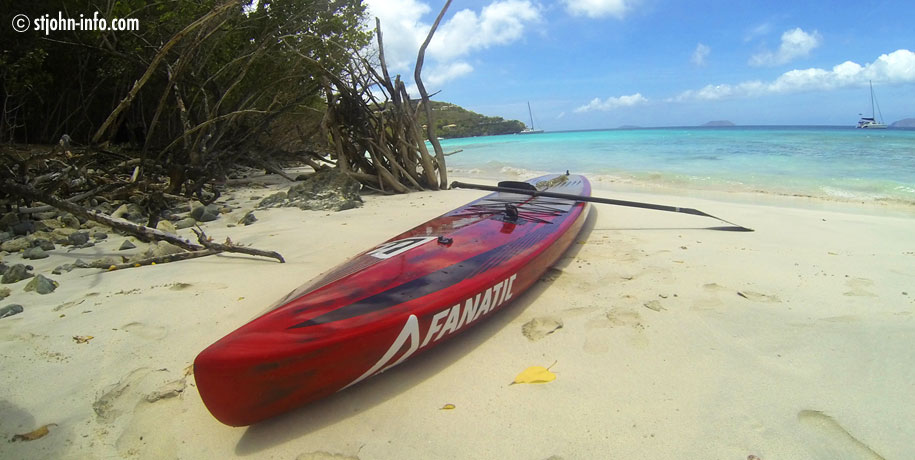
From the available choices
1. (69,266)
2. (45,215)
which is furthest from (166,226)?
(69,266)

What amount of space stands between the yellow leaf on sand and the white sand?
0.04m

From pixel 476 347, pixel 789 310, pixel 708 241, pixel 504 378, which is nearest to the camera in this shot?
pixel 504 378

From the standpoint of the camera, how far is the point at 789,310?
260 cm

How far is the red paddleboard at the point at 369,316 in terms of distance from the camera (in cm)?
152

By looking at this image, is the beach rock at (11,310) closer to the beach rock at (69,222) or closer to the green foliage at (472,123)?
the beach rock at (69,222)

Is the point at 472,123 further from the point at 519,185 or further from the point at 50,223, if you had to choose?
the point at 50,223

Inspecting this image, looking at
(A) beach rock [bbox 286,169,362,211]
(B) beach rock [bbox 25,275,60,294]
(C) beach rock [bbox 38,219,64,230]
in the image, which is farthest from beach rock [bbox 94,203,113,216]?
(B) beach rock [bbox 25,275,60,294]

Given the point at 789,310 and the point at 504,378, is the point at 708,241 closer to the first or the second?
the point at 789,310

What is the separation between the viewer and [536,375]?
201 cm

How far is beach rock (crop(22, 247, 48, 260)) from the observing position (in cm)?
335

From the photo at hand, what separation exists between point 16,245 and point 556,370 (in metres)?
4.33

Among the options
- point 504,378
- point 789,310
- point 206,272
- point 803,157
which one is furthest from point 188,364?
point 803,157

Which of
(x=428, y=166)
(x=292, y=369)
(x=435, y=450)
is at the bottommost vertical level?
(x=435, y=450)

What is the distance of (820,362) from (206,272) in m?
3.66
